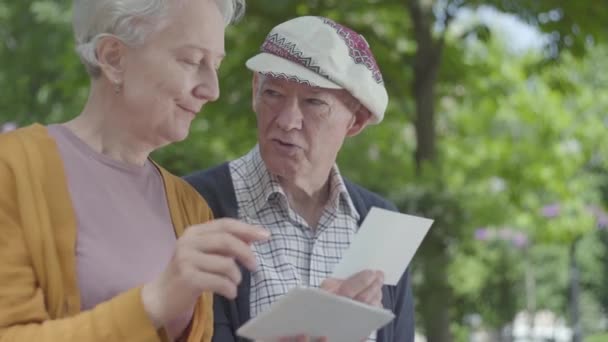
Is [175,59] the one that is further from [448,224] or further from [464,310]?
[464,310]

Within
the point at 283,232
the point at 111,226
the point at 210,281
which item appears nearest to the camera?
the point at 210,281

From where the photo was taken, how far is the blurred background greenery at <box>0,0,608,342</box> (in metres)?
7.62

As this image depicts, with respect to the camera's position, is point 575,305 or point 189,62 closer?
point 189,62

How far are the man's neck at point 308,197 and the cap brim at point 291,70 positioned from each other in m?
0.28

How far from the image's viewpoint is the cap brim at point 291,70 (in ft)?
8.21

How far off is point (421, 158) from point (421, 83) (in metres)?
0.68

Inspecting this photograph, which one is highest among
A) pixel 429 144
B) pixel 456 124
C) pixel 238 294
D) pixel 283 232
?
pixel 283 232

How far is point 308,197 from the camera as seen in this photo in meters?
2.70

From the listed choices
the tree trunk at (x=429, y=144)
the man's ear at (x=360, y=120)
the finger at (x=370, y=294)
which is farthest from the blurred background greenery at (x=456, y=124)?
the finger at (x=370, y=294)

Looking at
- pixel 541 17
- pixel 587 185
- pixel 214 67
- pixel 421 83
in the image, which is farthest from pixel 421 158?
pixel 587 185

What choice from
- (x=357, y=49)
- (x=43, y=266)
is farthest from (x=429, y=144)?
(x=43, y=266)

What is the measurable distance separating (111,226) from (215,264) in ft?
1.15

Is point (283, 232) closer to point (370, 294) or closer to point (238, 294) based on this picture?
point (238, 294)

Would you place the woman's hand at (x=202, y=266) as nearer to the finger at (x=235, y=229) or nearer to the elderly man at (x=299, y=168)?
the finger at (x=235, y=229)
